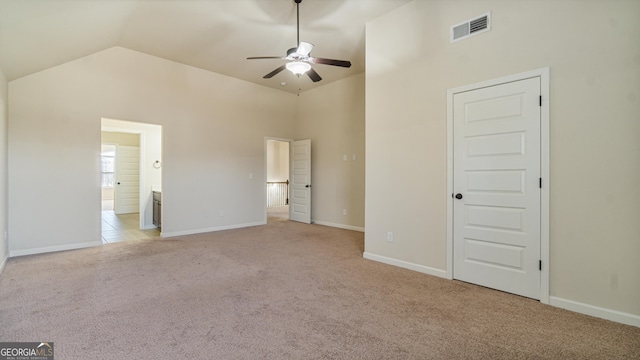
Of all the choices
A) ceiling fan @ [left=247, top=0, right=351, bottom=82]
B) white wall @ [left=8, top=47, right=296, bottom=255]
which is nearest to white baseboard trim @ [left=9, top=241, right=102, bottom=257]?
white wall @ [left=8, top=47, right=296, bottom=255]

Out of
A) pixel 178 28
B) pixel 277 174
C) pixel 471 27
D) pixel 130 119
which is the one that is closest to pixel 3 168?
pixel 130 119

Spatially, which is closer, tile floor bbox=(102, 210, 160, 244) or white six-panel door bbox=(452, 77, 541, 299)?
white six-panel door bbox=(452, 77, 541, 299)

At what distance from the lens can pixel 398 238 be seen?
3779 millimetres

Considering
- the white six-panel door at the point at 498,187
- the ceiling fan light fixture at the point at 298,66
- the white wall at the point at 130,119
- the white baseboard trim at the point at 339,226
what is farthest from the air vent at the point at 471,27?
the white wall at the point at 130,119

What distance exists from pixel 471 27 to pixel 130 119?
17.9 feet

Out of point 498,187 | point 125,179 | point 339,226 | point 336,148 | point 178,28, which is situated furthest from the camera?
point 125,179

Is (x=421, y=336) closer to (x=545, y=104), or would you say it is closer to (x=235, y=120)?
(x=545, y=104)

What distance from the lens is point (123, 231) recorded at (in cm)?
604

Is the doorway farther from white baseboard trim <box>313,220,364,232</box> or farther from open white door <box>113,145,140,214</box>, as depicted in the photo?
white baseboard trim <box>313,220,364,232</box>

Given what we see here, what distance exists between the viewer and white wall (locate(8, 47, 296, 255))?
13.7 ft

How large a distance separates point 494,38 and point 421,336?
9.85ft

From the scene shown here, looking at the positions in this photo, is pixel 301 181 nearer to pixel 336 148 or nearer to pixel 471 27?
pixel 336 148

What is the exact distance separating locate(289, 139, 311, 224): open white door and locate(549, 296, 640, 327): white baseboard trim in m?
5.14

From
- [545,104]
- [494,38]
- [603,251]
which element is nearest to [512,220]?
[603,251]
